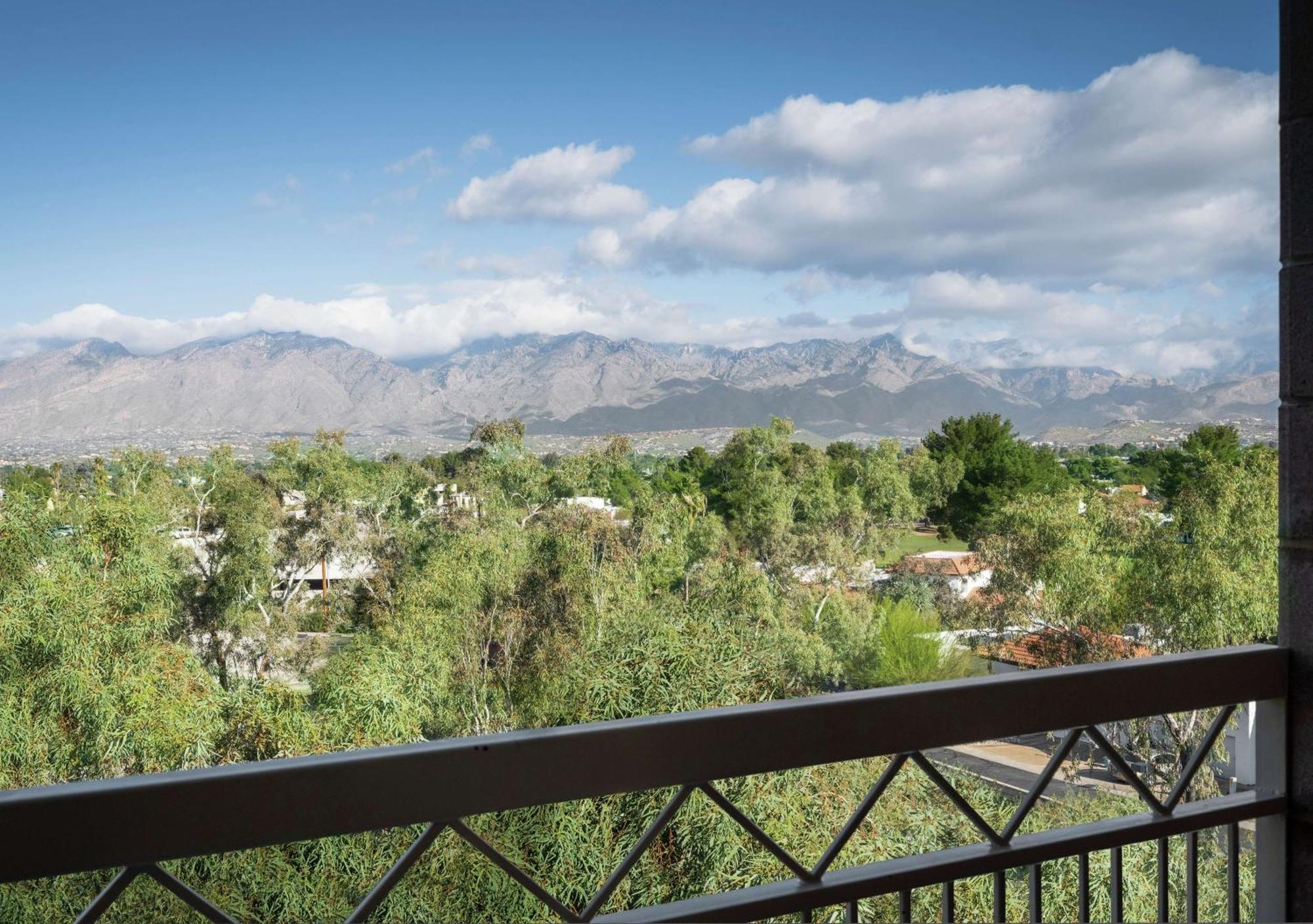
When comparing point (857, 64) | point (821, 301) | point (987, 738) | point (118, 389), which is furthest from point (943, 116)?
point (987, 738)

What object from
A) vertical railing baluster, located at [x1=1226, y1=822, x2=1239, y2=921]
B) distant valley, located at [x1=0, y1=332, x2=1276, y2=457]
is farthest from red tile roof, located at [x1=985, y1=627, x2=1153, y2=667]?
vertical railing baluster, located at [x1=1226, y1=822, x2=1239, y2=921]

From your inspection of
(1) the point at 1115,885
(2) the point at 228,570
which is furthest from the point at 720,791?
(2) the point at 228,570

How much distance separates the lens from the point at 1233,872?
1276 mm

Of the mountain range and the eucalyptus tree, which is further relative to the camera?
the mountain range

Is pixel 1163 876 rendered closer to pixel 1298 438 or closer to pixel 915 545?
pixel 1298 438

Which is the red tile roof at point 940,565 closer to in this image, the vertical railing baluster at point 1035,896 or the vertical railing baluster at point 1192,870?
the vertical railing baluster at point 1192,870

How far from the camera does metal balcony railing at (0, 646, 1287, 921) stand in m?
0.71

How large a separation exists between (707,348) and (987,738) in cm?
2553

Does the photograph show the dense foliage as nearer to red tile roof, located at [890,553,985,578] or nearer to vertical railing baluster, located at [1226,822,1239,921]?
red tile roof, located at [890,553,985,578]

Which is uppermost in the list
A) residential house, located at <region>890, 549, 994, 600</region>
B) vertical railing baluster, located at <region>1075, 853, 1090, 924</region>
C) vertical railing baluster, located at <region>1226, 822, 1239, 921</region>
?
vertical railing baluster, located at <region>1075, 853, 1090, 924</region>

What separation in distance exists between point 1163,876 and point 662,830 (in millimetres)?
639

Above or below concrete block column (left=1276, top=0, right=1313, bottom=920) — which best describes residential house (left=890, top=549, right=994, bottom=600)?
below

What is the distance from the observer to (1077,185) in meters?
28.0

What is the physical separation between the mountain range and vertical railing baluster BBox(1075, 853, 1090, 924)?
587 inches
